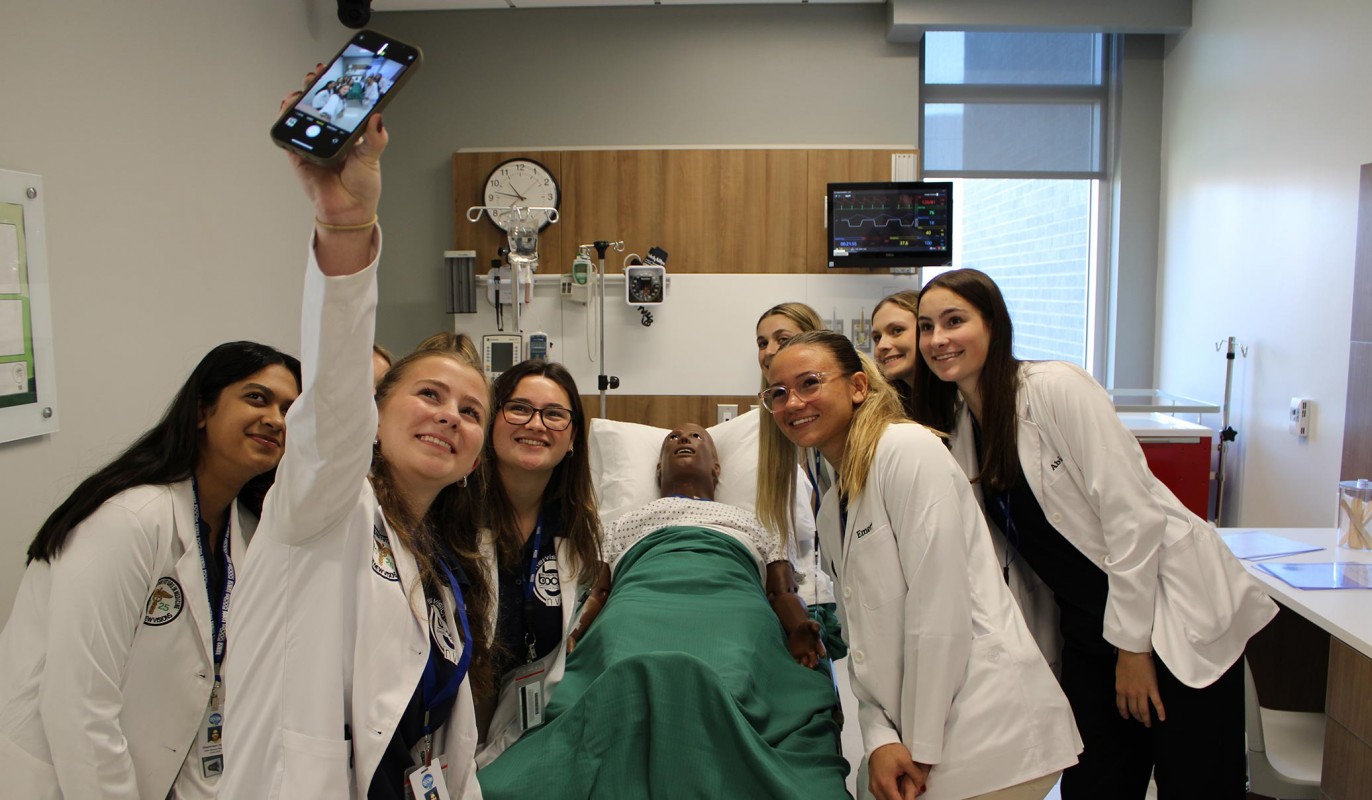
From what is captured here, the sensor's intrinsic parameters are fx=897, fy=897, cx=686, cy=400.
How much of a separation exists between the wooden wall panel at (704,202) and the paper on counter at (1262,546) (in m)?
2.58

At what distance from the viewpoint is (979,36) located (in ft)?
17.3

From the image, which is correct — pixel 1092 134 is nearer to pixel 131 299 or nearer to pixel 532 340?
pixel 532 340

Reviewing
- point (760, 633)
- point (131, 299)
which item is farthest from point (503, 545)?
point (131, 299)

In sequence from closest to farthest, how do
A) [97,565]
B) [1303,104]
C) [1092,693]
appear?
1. [97,565]
2. [1092,693]
3. [1303,104]

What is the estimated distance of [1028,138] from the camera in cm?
534

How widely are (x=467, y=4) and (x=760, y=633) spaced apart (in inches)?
169

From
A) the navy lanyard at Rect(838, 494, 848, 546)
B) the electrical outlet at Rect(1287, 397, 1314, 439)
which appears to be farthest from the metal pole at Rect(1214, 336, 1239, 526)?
the navy lanyard at Rect(838, 494, 848, 546)

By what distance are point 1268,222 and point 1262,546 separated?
2.31m

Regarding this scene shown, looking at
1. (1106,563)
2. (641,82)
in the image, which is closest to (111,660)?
(1106,563)

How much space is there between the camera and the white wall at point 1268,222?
378 cm

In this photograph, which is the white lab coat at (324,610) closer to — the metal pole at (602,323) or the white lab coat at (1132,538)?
the white lab coat at (1132,538)

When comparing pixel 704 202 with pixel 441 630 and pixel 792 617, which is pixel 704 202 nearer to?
pixel 792 617

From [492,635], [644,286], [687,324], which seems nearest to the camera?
[492,635]

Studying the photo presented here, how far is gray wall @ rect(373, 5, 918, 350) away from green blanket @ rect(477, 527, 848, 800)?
3.75 metres
